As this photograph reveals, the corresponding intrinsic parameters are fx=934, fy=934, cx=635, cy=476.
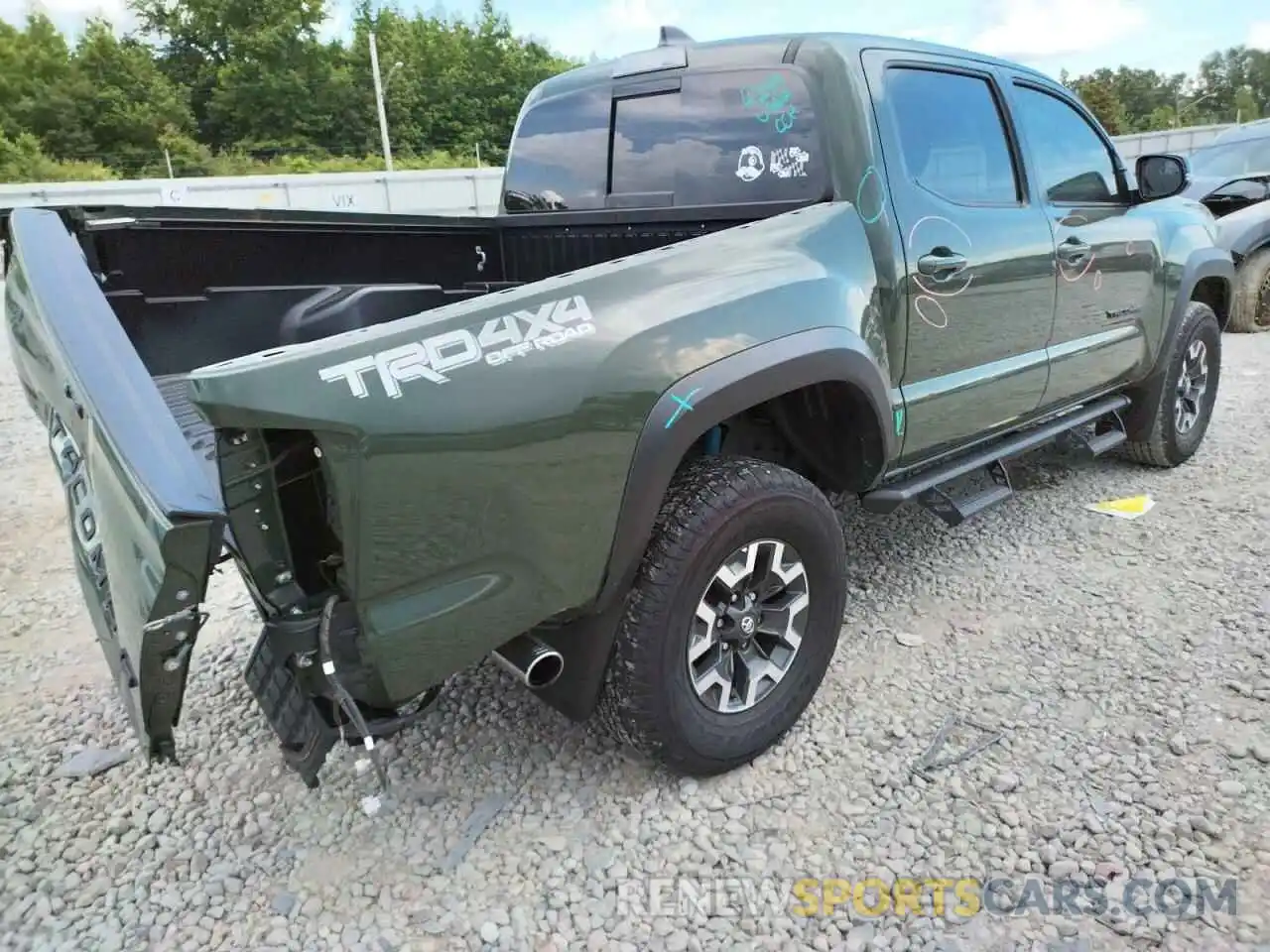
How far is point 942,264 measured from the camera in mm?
3051

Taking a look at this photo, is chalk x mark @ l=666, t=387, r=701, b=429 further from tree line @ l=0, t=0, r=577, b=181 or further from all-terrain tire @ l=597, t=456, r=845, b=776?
tree line @ l=0, t=0, r=577, b=181

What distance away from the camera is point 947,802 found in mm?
2494

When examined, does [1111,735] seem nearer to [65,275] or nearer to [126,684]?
[126,684]

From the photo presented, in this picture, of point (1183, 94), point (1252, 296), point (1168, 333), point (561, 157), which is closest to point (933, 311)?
point (561, 157)

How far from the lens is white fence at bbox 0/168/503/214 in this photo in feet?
57.9

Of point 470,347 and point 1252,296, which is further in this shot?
point 1252,296

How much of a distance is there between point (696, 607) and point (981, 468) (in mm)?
1737

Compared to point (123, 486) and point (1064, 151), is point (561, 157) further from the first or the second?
point (123, 486)

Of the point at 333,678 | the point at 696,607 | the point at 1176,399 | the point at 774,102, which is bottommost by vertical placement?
the point at 1176,399

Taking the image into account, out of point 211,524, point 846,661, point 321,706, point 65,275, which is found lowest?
point 846,661

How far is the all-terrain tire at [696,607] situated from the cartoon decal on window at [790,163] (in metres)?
0.97

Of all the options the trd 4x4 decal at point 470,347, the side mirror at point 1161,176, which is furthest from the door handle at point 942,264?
the side mirror at point 1161,176

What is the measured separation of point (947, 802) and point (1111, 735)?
0.62 m

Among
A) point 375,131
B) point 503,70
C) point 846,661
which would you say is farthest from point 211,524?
point 503,70
